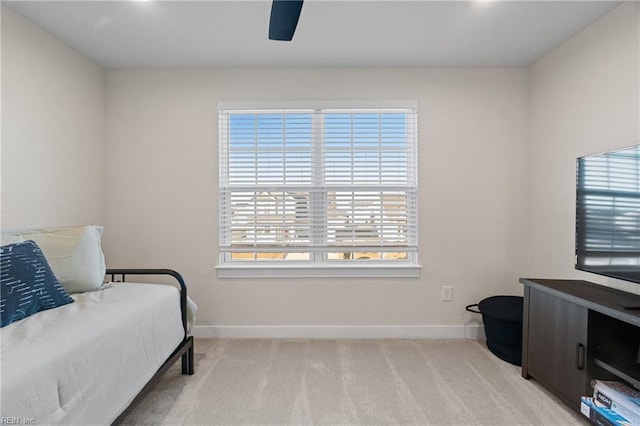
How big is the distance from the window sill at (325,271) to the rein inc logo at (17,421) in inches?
79.1

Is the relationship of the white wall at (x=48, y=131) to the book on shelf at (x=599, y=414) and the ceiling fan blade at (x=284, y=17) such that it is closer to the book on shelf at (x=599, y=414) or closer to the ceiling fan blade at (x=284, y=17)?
the ceiling fan blade at (x=284, y=17)

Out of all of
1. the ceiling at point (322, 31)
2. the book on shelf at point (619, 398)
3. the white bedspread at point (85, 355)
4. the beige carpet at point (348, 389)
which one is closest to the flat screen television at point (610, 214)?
the book on shelf at point (619, 398)

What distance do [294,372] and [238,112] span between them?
90.7 inches

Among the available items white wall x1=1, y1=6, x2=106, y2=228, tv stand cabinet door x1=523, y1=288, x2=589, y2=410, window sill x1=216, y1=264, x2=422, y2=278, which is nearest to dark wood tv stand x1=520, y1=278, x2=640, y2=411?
tv stand cabinet door x1=523, y1=288, x2=589, y2=410

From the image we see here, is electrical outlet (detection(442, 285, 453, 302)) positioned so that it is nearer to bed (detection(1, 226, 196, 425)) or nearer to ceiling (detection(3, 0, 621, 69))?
ceiling (detection(3, 0, 621, 69))

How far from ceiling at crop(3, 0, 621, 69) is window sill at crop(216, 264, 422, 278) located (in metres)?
1.85

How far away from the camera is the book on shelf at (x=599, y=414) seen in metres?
1.65

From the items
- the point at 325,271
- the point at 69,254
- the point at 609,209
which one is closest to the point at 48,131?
the point at 69,254

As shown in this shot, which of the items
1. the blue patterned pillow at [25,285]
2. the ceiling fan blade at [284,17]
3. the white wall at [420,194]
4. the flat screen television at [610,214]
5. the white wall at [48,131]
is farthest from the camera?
the white wall at [420,194]

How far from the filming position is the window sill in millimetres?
3127

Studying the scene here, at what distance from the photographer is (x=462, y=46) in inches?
107

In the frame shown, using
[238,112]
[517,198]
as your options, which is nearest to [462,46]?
[517,198]

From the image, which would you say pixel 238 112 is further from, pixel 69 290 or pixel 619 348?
pixel 619 348

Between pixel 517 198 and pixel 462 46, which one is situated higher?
pixel 462 46
